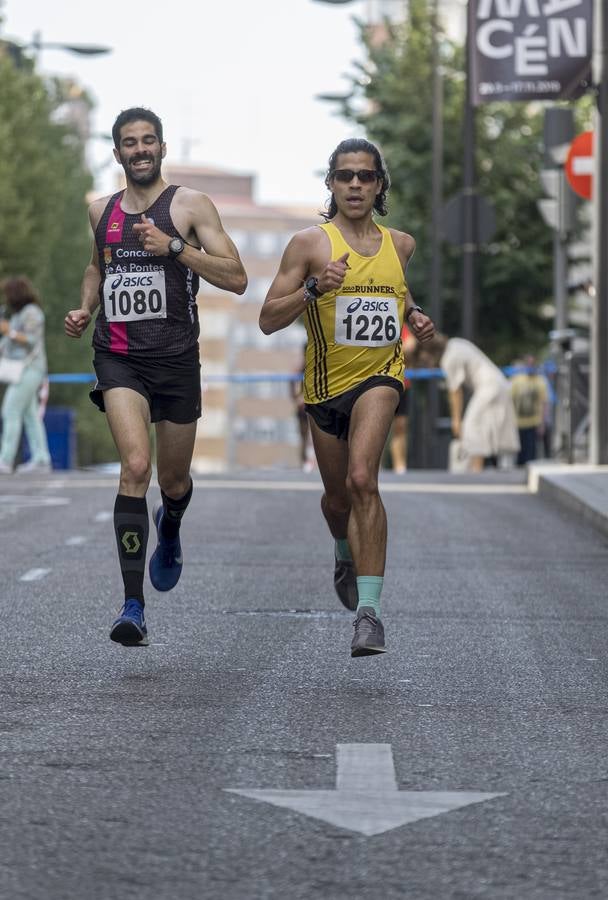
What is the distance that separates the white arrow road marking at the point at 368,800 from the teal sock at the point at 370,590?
7.47ft

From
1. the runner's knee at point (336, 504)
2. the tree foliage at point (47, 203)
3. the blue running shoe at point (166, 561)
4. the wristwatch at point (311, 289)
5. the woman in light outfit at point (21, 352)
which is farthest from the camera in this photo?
the tree foliage at point (47, 203)

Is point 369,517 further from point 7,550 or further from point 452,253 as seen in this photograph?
point 452,253

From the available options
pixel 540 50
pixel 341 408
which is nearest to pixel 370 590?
pixel 341 408

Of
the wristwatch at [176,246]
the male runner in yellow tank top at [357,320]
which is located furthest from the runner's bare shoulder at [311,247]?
the wristwatch at [176,246]

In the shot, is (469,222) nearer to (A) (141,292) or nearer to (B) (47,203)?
(B) (47,203)

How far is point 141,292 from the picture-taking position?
28.5ft

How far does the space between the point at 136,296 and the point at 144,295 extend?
0.10 ft

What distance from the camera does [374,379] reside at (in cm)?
870

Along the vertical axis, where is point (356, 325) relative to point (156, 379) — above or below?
above

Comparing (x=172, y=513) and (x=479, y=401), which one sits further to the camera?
(x=479, y=401)

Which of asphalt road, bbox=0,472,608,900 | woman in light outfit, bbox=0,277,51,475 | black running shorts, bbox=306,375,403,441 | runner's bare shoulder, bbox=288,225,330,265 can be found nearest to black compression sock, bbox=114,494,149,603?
asphalt road, bbox=0,472,608,900

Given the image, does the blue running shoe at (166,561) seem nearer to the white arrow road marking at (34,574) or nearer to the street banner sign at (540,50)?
the white arrow road marking at (34,574)

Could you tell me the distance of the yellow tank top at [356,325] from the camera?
8578 millimetres

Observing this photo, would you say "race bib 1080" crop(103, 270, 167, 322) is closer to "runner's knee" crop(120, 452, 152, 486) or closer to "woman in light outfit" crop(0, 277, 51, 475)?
"runner's knee" crop(120, 452, 152, 486)
